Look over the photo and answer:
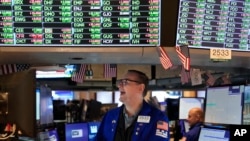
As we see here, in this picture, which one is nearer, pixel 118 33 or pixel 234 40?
pixel 118 33

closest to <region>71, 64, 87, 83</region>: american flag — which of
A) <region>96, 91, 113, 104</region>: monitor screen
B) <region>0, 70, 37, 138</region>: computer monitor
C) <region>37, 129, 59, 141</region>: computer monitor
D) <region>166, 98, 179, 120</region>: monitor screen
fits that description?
<region>37, 129, 59, 141</region>: computer monitor

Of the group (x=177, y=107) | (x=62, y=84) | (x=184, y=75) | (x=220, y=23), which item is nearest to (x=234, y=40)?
(x=220, y=23)

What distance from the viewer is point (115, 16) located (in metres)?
2.69

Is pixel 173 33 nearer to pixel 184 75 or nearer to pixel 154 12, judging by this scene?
pixel 154 12

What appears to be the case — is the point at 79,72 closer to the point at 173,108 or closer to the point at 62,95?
the point at 173,108

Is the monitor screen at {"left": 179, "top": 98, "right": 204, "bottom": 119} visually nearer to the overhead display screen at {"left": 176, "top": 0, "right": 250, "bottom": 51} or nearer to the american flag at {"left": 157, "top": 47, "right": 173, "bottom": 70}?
the overhead display screen at {"left": 176, "top": 0, "right": 250, "bottom": 51}

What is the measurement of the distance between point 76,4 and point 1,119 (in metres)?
0.97

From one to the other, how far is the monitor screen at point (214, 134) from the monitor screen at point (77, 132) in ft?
7.68

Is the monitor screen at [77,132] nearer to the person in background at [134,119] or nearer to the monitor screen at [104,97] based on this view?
the person in background at [134,119]

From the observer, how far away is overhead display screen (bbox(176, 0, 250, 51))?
2764mm

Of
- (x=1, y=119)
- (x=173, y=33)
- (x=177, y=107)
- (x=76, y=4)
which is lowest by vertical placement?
(x=177, y=107)

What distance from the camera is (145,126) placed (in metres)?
2.82

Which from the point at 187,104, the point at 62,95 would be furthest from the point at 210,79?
the point at 62,95

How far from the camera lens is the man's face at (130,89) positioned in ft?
9.73
